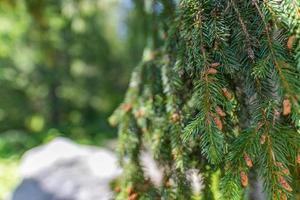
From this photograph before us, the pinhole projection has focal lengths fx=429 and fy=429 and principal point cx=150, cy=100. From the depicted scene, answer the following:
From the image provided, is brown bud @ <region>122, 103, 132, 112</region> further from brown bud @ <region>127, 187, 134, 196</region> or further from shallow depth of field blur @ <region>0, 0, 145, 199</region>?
shallow depth of field blur @ <region>0, 0, 145, 199</region>

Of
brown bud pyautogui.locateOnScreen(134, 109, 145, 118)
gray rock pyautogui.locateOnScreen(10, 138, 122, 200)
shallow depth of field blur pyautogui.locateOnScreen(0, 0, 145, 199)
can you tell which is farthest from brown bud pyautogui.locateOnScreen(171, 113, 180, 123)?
shallow depth of field blur pyautogui.locateOnScreen(0, 0, 145, 199)

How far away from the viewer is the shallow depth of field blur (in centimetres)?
848

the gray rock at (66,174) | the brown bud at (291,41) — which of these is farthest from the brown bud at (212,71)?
the gray rock at (66,174)

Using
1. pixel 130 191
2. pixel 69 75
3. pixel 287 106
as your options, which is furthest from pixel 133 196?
pixel 69 75

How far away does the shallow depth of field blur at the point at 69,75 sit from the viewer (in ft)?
27.8

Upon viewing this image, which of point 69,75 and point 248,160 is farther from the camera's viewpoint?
point 69,75

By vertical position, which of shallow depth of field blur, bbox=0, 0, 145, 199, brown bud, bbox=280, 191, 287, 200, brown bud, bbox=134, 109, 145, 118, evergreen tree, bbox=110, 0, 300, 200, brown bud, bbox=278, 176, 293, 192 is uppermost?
shallow depth of field blur, bbox=0, 0, 145, 199

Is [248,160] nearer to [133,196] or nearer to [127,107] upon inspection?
[133,196]

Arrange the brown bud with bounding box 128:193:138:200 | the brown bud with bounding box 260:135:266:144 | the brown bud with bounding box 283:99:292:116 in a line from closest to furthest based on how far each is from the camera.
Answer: the brown bud with bounding box 283:99:292:116 < the brown bud with bounding box 260:135:266:144 < the brown bud with bounding box 128:193:138:200

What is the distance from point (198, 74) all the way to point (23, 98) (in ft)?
28.1

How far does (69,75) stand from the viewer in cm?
927

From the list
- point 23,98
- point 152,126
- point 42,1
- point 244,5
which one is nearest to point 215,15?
point 244,5

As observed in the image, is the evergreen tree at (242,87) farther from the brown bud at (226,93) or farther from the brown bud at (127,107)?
the brown bud at (127,107)

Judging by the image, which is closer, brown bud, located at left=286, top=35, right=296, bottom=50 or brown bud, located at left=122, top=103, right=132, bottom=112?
brown bud, located at left=286, top=35, right=296, bottom=50
